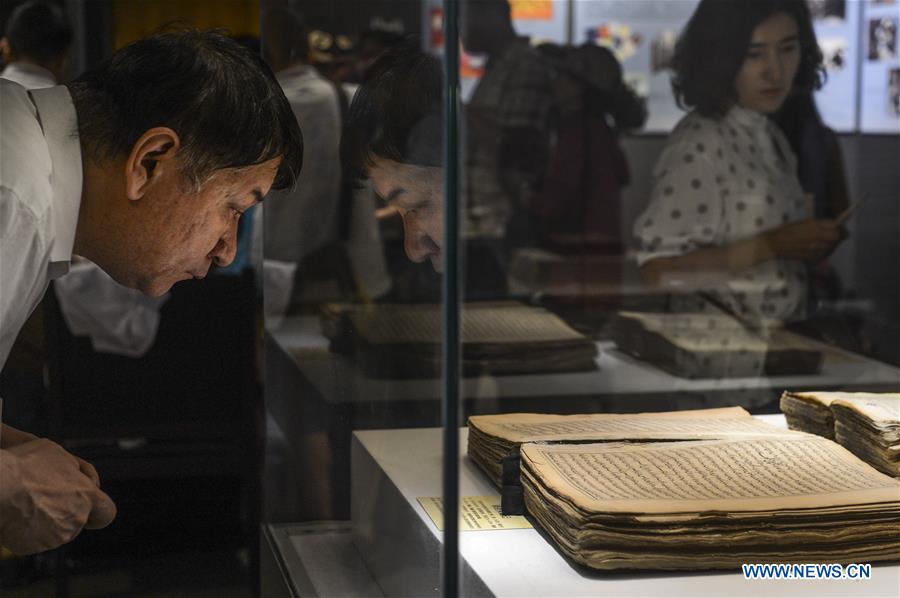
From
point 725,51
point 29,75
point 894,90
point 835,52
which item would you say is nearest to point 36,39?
point 29,75

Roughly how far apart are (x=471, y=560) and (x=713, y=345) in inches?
47.6

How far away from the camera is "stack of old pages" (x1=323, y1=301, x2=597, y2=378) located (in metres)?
0.95

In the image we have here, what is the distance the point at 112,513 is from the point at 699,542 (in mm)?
401

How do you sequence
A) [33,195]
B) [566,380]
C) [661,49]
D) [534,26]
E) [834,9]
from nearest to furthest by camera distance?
[33,195], [566,380], [834,9], [661,49], [534,26]

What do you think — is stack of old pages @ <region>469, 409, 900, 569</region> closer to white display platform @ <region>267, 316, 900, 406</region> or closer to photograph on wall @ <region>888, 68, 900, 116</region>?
white display platform @ <region>267, 316, 900, 406</region>

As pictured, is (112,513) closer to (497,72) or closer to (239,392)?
(239,392)

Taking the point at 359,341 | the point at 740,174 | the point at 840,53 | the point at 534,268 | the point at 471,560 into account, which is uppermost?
the point at 840,53

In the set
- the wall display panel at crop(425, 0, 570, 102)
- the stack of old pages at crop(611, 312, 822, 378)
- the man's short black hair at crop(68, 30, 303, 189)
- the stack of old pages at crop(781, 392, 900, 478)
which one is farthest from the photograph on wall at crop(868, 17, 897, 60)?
the man's short black hair at crop(68, 30, 303, 189)

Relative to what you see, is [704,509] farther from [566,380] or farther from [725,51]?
[725,51]

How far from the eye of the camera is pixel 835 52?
2668 mm

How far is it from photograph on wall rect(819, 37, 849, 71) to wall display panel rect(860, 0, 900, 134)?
6 centimetres

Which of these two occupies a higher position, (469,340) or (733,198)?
(733,198)

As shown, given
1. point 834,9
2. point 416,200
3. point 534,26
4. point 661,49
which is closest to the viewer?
point 416,200

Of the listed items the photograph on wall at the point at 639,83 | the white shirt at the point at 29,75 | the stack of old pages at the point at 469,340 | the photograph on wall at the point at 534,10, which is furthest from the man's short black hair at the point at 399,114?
the photograph on wall at the point at 534,10
